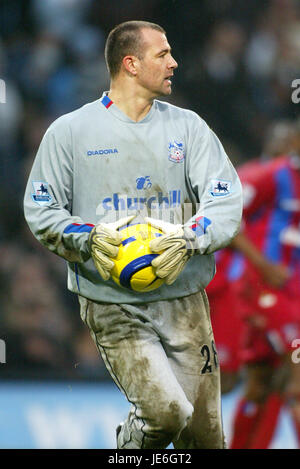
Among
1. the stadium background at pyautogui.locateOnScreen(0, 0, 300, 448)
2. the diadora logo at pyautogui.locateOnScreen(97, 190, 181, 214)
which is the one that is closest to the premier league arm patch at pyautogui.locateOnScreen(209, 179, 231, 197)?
the diadora logo at pyautogui.locateOnScreen(97, 190, 181, 214)

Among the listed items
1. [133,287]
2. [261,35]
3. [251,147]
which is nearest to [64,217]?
[133,287]

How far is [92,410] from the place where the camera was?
555cm

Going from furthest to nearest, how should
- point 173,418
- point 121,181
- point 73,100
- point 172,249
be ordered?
point 73,100 → point 121,181 → point 173,418 → point 172,249

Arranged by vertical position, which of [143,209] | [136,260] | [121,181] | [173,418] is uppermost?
[121,181]

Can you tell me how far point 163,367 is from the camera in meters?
3.61

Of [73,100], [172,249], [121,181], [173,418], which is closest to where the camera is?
[172,249]

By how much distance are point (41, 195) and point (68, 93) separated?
230cm

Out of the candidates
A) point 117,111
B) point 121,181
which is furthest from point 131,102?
point 121,181

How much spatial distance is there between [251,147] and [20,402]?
2.16 metres

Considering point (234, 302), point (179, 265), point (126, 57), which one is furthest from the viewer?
point (234, 302)

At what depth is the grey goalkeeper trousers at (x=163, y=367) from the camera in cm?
360

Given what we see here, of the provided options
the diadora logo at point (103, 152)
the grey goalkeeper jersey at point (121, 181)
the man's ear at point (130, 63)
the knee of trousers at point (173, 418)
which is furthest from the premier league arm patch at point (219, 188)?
the knee of trousers at point (173, 418)

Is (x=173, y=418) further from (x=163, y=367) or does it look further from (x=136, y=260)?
(x=136, y=260)
